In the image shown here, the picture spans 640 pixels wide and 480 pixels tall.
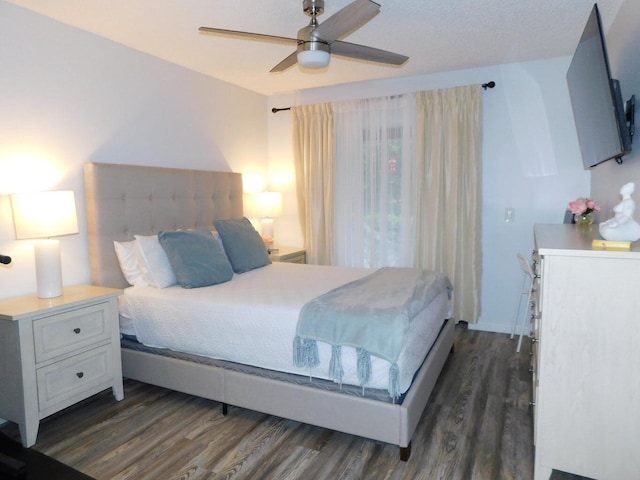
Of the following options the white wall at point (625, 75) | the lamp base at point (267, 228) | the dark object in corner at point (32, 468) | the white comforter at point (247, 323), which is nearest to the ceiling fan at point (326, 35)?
the white wall at point (625, 75)

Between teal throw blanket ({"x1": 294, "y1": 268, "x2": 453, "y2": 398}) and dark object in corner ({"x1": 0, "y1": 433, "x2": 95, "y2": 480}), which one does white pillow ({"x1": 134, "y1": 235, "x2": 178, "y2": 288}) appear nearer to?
teal throw blanket ({"x1": 294, "y1": 268, "x2": 453, "y2": 398})

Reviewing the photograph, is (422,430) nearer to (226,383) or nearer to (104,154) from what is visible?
(226,383)

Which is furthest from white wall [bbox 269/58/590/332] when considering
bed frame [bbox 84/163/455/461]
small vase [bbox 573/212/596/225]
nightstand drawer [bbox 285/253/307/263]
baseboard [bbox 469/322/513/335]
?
nightstand drawer [bbox 285/253/307/263]

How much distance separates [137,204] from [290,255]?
1678mm

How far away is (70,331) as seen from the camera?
94.0 inches

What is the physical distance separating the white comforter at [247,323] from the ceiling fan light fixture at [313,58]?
1.35m

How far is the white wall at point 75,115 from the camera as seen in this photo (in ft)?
8.28

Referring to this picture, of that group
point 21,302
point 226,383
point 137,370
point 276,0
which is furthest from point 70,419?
point 276,0

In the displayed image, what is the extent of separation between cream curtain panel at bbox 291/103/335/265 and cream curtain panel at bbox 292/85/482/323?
0.01 metres

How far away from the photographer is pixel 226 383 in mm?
2447

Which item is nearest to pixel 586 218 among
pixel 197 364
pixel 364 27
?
pixel 364 27

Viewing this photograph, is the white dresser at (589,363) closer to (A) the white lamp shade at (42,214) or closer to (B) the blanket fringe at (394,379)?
(B) the blanket fringe at (394,379)

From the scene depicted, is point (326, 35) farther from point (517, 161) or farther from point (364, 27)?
point (517, 161)

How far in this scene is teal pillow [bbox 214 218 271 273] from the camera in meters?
3.39
